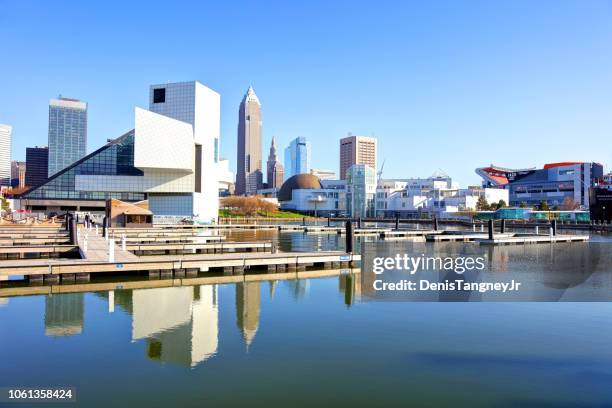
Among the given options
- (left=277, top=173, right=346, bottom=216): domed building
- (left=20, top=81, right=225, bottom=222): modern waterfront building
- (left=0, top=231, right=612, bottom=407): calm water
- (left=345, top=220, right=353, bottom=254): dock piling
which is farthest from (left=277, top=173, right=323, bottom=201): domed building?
(left=0, top=231, right=612, bottom=407): calm water

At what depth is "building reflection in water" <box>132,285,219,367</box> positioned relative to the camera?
11000 mm

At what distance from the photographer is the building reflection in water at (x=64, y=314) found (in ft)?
42.0

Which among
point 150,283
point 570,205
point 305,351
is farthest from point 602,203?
point 305,351

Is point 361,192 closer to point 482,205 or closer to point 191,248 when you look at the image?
point 482,205

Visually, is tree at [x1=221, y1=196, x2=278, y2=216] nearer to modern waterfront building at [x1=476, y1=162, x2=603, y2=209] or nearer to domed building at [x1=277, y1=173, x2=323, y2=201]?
domed building at [x1=277, y1=173, x2=323, y2=201]

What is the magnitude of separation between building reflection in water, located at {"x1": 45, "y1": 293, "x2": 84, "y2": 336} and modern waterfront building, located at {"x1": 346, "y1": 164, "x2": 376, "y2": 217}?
408 feet

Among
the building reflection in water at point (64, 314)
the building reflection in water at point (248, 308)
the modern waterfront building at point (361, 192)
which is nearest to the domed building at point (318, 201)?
the modern waterfront building at point (361, 192)

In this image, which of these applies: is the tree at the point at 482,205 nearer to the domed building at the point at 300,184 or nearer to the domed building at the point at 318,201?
the domed building at the point at 318,201

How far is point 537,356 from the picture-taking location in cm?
1087

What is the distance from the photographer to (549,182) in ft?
494

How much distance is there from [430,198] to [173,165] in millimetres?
86660

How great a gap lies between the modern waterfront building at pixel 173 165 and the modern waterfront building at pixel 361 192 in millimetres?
62801

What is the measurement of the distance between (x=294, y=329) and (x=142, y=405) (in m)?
5.71

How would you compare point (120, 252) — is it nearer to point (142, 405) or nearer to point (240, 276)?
point (240, 276)
